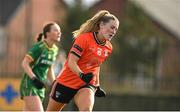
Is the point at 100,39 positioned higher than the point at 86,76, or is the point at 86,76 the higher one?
the point at 100,39

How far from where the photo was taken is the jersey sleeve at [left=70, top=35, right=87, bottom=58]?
397 inches

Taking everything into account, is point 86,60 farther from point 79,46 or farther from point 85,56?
point 79,46

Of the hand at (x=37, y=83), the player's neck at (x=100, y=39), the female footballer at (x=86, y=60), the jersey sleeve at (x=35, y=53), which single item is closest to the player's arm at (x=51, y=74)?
the jersey sleeve at (x=35, y=53)

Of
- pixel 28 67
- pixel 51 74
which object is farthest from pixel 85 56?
pixel 51 74

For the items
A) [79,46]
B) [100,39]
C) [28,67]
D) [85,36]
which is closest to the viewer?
[79,46]

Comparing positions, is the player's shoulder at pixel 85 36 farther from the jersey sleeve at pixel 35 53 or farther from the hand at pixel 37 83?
the jersey sleeve at pixel 35 53

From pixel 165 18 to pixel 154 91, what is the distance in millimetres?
17182

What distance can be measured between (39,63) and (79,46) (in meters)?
2.40

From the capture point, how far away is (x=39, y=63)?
12383mm

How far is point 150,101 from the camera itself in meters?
26.1

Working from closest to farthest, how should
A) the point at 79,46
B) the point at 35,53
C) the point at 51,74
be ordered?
the point at 79,46
the point at 35,53
the point at 51,74

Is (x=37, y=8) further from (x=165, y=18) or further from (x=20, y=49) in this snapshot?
(x=20, y=49)

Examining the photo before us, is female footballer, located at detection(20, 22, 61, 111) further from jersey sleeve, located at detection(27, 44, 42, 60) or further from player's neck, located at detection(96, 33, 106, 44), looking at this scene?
player's neck, located at detection(96, 33, 106, 44)

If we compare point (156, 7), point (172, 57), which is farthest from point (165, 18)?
point (172, 57)
